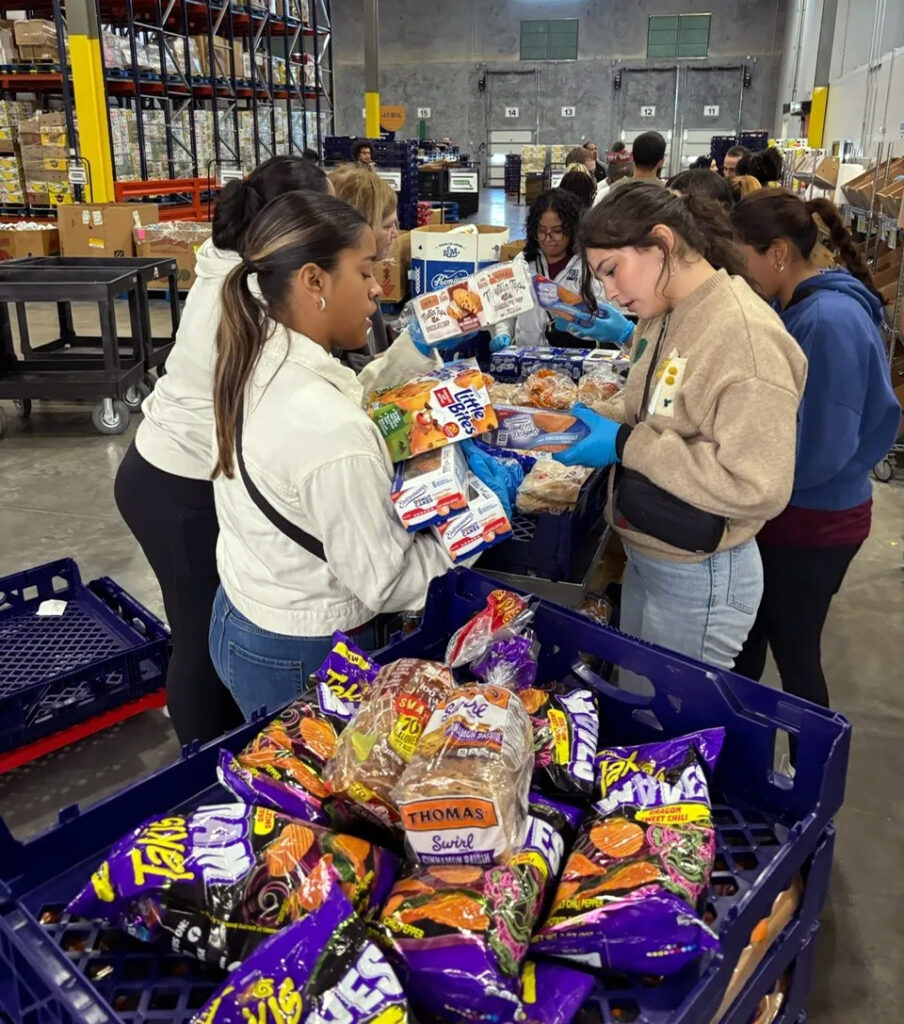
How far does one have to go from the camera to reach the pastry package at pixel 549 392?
7.67ft

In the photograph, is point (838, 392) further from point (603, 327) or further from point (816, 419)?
point (603, 327)

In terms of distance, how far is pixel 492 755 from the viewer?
3.17 feet

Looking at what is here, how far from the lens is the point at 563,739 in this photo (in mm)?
1108

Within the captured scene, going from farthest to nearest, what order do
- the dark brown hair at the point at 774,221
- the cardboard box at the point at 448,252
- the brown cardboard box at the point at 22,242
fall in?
the brown cardboard box at the point at 22,242 < the cardboard box at the point at 448,252 < the dark brown hair at the point at 774,221

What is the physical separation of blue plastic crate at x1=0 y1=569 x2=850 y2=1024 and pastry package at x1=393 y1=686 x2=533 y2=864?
0.17 m

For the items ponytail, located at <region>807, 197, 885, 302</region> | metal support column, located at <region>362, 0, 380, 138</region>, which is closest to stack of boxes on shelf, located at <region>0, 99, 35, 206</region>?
metal support column, located at <region>362, 0, 380, 138</region>

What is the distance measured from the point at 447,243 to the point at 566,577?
2446 millimetres

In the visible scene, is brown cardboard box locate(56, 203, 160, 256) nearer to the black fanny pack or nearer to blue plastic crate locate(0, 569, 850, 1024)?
the black fanny pack

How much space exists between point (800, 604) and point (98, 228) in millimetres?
7590

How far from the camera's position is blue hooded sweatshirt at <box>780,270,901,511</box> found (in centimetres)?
191

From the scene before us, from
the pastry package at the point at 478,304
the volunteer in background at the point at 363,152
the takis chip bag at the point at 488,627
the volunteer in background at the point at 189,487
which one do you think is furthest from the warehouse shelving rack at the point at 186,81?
the takis chip bag at the point at 488,627

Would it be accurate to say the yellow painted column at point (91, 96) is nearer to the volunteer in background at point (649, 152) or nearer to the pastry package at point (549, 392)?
the volunteer in background at point (649, 152)

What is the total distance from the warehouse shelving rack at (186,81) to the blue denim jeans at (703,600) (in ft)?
28.4

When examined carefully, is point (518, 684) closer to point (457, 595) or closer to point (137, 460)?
point (457, 595)
